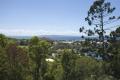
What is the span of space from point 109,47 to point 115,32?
1893 millimetres

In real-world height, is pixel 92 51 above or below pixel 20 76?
above

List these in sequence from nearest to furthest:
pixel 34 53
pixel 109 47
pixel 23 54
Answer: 1. pixel 109 47
2. pixel 34 53
3. pixel 23 54

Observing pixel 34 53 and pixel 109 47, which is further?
pixel 34 53

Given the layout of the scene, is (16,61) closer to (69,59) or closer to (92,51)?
(69,59)

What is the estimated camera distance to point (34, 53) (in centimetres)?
3447

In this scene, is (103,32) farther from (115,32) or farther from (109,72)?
(109,72)

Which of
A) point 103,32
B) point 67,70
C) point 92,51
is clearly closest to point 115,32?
point 103,32

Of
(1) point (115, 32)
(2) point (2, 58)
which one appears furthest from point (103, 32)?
(2) point (2, 58)

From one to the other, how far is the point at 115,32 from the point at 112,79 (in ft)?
19.7

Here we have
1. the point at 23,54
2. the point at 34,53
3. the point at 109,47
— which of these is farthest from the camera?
the point at 23,54

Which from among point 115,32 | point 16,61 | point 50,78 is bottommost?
point 50,78

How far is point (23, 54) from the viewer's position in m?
36.8

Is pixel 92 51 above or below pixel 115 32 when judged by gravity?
below

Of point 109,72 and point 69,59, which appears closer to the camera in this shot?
point 109,72
